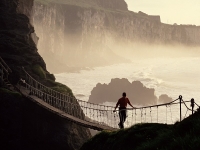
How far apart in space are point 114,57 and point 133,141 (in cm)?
15753

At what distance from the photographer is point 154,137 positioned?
28.0ft

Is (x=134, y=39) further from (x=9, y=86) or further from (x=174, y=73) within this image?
(x=9, y=86)

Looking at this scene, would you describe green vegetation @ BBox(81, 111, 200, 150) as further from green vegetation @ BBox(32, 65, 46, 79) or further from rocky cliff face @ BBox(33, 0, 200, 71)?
rocky cliff face @ BBox(33, 0, 200, 71)

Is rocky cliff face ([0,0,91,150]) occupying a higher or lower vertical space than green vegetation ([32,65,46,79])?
lower

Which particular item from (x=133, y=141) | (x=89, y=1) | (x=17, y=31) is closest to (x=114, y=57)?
(x=89, y=1)

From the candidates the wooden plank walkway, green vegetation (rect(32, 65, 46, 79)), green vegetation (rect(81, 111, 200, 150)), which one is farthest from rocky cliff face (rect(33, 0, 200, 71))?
green vegetation (rect(81, 111, 200, 150))

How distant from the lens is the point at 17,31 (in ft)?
73.7

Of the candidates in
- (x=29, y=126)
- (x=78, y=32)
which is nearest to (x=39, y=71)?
(x=29, y=126)

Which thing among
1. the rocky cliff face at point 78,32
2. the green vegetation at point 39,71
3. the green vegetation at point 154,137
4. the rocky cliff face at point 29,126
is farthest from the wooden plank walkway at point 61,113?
the rocky cliff face at point 78,32

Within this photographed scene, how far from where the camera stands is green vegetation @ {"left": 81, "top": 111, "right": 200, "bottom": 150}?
6.70 metres

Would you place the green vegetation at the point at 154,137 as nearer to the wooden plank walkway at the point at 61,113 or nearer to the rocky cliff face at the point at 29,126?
the wooden plank walkway at the point at 61,113

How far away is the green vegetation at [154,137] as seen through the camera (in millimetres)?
6699

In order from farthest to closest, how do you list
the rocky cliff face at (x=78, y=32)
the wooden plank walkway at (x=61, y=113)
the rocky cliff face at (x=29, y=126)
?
the rocky cliff face at (x=78, y=32)
the rocky cliff face at (x=29, y=126)
the wooden plank walkway at (x=61, y=113)

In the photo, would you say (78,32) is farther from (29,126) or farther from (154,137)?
(154,137)
